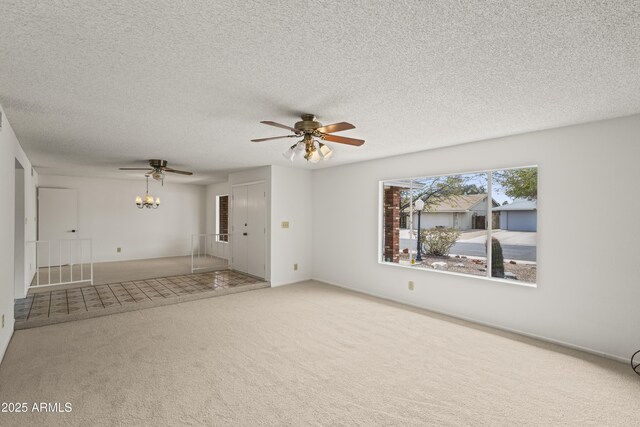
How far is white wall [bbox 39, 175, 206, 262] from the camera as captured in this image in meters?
8.37

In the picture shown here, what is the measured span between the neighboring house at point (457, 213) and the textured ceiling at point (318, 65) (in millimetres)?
1168

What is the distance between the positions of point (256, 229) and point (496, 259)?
178 inches

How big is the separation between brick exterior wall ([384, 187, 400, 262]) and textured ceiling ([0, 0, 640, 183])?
6.31 feet

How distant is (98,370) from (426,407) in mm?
2909

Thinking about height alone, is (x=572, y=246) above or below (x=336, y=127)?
below

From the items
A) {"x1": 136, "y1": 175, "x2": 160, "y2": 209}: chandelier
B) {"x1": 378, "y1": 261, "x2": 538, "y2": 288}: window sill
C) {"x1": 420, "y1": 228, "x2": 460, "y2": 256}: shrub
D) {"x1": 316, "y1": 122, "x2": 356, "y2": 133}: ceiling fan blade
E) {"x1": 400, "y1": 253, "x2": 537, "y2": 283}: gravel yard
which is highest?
{"x1": 316, "y1": 122, "x2": 356, "y2": 133}: ceiling fan blade

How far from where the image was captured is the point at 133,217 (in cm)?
910

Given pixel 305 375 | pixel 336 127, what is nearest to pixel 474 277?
pixel 305 375

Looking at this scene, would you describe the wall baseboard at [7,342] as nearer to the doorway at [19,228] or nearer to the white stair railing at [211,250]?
the doorway at [19,228]

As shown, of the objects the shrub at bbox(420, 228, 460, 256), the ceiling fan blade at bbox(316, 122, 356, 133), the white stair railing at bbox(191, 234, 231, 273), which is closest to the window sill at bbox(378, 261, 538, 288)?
the shrub at bbox(420, 228, 460, 256)

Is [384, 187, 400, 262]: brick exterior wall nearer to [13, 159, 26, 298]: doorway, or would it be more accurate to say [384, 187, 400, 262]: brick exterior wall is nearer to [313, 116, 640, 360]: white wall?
[313, 116, 640, 360]: white wall

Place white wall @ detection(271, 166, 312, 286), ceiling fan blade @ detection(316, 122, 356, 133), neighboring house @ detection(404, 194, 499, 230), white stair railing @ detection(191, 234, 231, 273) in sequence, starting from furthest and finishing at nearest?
white stair railing @ detection(191, 234, 231, 273) < white wall @ detection(271, 166, 312, 286) < neighboring house @ detection(404, 194, 499, 230) < ceiling fan blade @ detection(316, 122, 356, 133)

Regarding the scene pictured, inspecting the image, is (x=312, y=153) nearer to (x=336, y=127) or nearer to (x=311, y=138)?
(x=311, y=138)

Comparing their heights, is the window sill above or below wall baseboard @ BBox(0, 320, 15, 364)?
above
